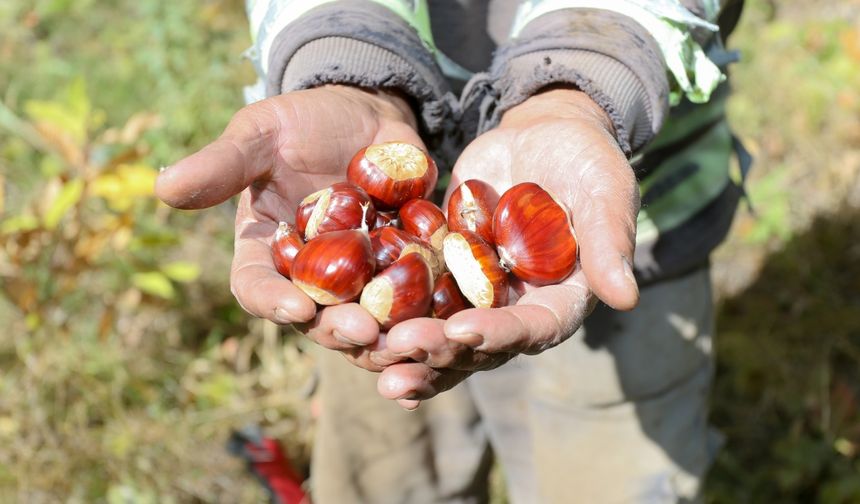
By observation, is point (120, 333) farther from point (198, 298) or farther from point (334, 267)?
point (334, 267)

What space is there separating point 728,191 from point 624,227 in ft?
2.59

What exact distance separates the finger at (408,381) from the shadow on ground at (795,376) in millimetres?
1823

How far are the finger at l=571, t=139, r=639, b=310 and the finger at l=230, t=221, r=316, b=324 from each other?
43 cm

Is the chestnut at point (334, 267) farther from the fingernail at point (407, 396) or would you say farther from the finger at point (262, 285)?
the fingernail at point (407, 396)

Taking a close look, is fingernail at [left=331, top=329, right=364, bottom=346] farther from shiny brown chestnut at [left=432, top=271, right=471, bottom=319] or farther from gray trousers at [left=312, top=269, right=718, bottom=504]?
gray trousers at [left=312, top=269, right=718, bottom=504]

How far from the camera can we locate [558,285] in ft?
4.54

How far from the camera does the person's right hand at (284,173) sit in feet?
4.16

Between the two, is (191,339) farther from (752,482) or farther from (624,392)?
(752,482)

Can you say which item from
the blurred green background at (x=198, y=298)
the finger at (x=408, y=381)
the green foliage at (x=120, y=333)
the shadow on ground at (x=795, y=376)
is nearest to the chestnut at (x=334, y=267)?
the finger at (x=408, y=381)

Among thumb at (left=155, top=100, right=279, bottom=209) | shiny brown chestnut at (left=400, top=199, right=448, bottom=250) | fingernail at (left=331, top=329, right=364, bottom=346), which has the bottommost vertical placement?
shiny brown chestnut at (left=400, top=199, right=448, bottom=250)

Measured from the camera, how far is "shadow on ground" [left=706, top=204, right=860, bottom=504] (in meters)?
2.64

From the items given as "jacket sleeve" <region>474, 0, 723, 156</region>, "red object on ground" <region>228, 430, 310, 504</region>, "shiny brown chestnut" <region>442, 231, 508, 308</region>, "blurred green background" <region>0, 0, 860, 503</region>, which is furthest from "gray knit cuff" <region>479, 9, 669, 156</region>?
"red object on ground" <region>228, 430, 310, 504</region>

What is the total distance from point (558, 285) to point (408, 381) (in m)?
0.33

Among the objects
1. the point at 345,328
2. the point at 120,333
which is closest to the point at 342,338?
the point at 345,328
